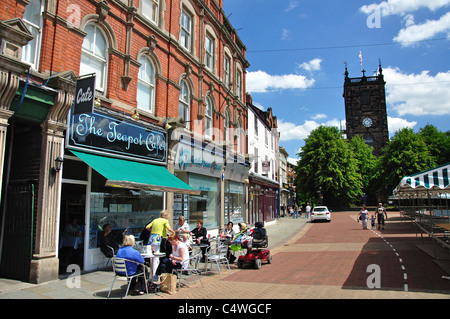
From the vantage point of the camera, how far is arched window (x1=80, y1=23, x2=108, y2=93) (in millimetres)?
9695

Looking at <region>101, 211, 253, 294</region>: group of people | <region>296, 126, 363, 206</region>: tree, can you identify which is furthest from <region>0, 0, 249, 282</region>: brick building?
<region>296, 126, 363, 206</region>: tree

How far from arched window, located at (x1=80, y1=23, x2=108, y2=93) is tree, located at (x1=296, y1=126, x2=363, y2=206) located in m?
40.8

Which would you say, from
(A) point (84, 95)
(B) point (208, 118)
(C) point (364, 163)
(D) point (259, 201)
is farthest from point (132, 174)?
(C) point (364, 163)

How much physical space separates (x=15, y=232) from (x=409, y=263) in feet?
36.8

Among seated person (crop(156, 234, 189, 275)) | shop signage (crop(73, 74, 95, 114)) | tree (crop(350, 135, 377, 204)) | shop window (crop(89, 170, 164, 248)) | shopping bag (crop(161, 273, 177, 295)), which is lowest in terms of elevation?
shopping bag (crop(161, 273, 177, 295))

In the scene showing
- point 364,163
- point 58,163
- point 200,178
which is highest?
point 364,163

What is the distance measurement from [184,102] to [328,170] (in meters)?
37.1

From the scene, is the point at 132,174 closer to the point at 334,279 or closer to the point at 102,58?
the point at 102,58

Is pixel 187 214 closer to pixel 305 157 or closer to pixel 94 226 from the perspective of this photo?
pixel 94 226

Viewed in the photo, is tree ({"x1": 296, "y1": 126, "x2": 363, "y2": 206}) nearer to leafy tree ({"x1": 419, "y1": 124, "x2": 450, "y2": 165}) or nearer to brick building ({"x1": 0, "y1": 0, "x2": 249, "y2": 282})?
leafy tree ({"x1": 419, "y1": 124, "x2": 450, "y2": 165})

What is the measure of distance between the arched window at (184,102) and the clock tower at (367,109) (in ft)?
248

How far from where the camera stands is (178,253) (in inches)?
311
